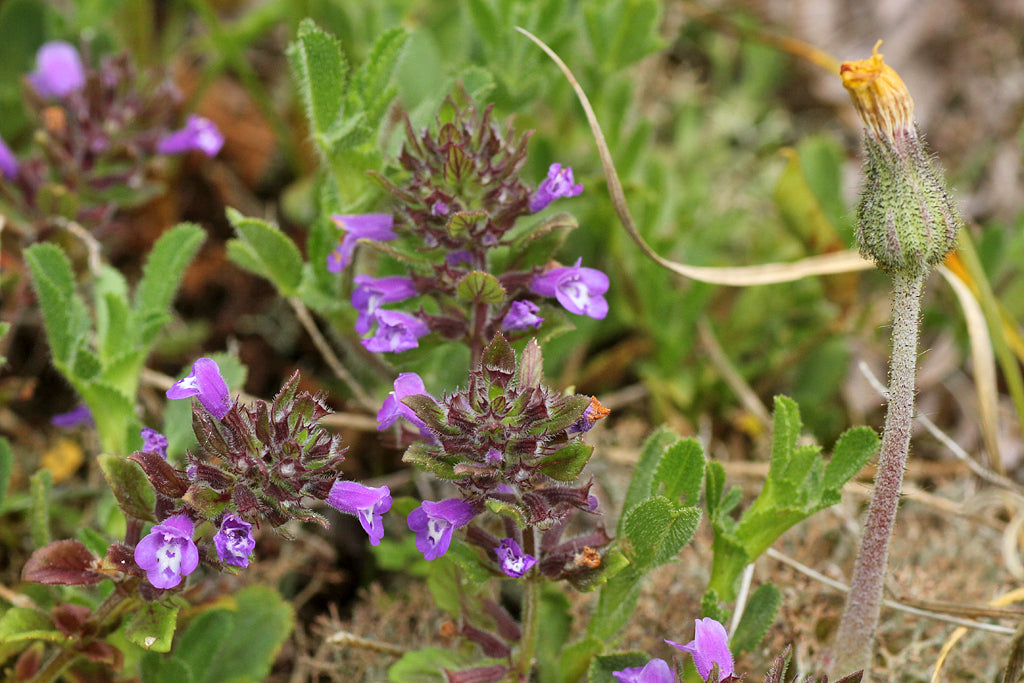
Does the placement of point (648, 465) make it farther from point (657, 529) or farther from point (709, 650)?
point (709, 650)

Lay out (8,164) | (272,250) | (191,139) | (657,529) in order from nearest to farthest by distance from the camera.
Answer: (657,529) → (272,250) → (8,164) → (191,139)

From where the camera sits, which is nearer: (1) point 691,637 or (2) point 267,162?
(1) point 691,637

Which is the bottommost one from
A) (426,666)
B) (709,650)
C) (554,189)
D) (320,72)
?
(426,666)

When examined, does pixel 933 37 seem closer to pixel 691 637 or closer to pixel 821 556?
pixel 821 556

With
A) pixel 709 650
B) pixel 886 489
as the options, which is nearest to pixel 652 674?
pixel 709 650

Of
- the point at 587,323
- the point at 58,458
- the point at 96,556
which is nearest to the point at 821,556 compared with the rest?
the point at 587,323

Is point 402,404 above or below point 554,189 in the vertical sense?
below

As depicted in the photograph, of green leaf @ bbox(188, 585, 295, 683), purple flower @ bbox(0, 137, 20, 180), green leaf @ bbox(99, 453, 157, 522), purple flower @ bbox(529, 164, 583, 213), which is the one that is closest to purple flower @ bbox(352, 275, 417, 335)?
purple flower @ bbox(529, 164, 583, 213)

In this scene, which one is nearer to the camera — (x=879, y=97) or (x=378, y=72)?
(x=879, y=97)
